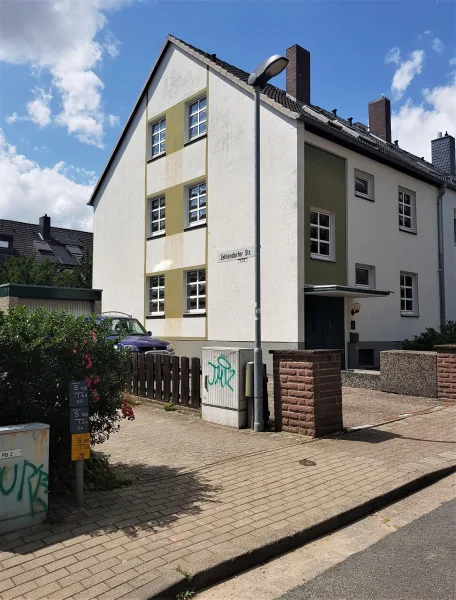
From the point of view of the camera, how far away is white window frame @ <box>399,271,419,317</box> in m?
18.7

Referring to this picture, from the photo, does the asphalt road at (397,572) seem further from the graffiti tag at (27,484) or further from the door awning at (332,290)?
the door awning at (332,290)

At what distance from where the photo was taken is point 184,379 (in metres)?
9.38

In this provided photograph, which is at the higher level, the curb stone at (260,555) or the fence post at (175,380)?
the fence post at (175,380)

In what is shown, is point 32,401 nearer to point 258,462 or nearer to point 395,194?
point 258,462

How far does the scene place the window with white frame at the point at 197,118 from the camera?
18250 millimetres

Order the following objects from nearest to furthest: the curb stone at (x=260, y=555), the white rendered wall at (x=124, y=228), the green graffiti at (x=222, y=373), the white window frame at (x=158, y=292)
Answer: the curb stone at (x=260, y=555)
the green graffiti at (x=222, y=373)
the white window frame at (x=158, y=292)
the white rendered wall at (x=124, y=228)

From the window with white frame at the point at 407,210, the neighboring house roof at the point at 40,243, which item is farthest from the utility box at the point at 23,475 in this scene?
the neighboring house roof at the point at 40,243

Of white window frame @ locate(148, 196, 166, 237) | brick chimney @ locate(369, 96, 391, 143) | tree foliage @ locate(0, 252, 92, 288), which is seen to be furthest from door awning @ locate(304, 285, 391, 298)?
tree foliage @ locate(0, 252, 92, 288)

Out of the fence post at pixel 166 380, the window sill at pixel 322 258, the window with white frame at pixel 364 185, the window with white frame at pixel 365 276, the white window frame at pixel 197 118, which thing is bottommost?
the fence post at pixel 166 380

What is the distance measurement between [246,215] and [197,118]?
203 inches

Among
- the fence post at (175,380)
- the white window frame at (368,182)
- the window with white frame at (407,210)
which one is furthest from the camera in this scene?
the window with white frame at (407,210)

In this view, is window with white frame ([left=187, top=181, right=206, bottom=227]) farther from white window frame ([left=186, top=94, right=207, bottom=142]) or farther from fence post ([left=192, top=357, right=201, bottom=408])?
fence post ([left=192, top=357, right=201, bottom=408])

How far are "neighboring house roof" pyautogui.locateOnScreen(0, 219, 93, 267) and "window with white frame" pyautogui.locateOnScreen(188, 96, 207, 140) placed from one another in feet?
88.7

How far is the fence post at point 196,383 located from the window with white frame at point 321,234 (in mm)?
7288
